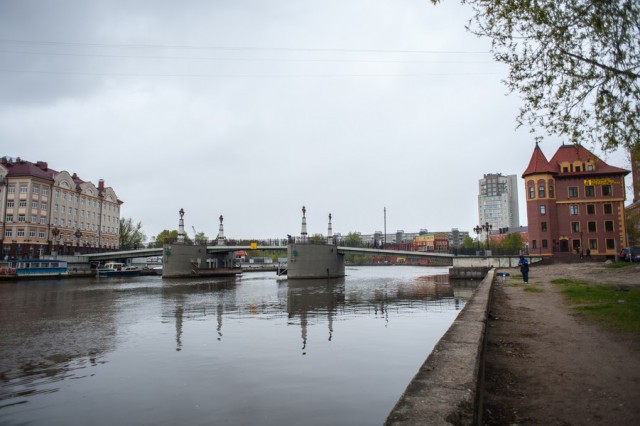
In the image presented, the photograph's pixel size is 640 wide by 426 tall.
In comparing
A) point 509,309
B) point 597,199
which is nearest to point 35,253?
point 509,309

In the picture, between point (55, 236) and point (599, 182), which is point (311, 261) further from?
point (55, 236)

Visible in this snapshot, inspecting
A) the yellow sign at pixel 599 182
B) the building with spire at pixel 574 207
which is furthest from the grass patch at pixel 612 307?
the yellow sign at pixel 599 182

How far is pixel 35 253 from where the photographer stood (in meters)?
69.9

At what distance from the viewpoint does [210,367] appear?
10.0m

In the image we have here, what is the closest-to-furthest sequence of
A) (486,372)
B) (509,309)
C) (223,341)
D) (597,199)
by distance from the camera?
(486,372) < (223,341) < (509,309) < (597,199)

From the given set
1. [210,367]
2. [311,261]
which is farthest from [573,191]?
[210,367]

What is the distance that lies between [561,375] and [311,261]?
52549 millimetres

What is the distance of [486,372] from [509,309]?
28.8 feet

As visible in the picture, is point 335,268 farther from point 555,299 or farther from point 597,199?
point 555,299

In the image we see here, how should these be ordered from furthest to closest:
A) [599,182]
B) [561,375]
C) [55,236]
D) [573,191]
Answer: [55,236]
[573,191]
[599,182]
[561,375]

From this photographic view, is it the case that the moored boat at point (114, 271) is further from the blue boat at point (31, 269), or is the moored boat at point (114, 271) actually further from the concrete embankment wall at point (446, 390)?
the concrete embankment wall at point (446, 390)

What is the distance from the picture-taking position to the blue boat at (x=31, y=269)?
53312 millimetres

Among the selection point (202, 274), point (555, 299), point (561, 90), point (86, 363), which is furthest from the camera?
point (202, 274)

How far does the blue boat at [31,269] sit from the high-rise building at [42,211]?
9543 mm
